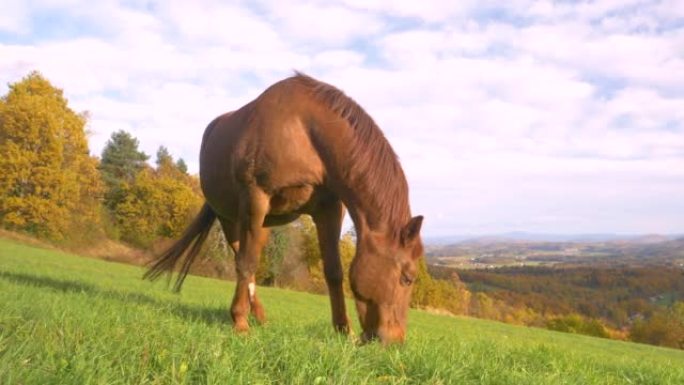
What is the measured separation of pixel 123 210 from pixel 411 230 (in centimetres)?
6154

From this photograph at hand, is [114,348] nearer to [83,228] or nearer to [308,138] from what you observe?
[308,138]

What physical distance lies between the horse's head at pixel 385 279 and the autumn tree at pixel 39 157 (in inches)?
1629

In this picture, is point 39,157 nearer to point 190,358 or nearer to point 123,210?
point 123,210

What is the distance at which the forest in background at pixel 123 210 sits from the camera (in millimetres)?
40031

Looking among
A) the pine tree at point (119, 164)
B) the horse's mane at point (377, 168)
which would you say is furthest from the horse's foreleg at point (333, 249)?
the pine tree at point (119, 164)

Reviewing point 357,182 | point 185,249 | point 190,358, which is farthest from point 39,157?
point 190,358

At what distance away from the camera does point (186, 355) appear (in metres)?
2.79

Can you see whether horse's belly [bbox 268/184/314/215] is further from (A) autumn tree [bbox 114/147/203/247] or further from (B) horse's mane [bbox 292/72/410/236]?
(A) autumn tree [bbox 114/147/203/247]

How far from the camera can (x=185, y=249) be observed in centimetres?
787

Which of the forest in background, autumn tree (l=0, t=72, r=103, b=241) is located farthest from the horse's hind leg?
autumn tree (l=0, t=72, r=103, b=241)

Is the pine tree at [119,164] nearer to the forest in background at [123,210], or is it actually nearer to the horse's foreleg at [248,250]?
the forest in background at [123,210]

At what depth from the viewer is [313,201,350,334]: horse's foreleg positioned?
5.77m

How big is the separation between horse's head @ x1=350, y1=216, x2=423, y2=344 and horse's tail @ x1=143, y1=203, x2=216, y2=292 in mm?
3561

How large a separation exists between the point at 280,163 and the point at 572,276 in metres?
153
